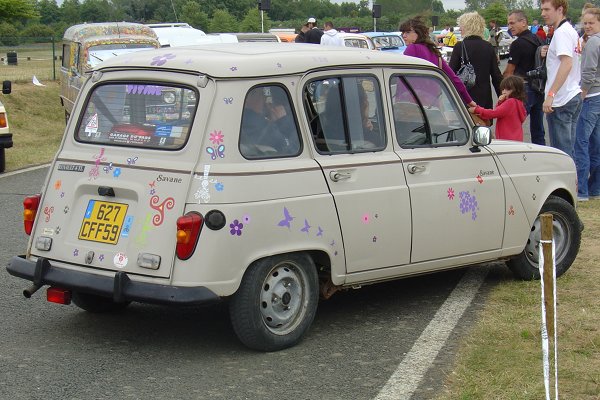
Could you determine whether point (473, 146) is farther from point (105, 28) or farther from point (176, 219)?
point (105, 28)

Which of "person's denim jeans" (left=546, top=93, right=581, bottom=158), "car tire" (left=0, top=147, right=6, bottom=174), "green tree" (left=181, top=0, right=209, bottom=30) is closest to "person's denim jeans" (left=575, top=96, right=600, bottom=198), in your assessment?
"person's denim jeans" (left=546, top=93, right=581, bottom=158)

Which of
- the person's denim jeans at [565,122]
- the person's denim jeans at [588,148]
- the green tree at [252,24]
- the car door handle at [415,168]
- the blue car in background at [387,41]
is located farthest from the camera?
the green tree at [252,24]

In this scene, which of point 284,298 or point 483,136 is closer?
point 284,298

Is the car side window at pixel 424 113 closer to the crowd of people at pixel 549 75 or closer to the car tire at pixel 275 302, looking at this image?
the car tire at pixel 275 302

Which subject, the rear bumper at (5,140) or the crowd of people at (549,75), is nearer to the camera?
the crowd of people at (549,75)

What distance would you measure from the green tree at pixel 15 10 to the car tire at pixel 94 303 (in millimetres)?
26460

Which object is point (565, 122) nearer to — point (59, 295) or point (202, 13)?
point (59, 295)

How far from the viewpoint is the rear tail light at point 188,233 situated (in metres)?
6.00

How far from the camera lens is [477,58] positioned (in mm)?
11711

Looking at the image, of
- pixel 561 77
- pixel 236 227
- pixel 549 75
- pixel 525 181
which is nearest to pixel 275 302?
pixel 236 227

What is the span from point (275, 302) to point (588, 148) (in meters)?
6.41

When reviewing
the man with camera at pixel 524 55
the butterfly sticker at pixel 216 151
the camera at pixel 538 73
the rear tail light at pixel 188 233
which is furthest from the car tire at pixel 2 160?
the rear tail light at pixel 188 233

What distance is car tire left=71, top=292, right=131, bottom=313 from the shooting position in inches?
283

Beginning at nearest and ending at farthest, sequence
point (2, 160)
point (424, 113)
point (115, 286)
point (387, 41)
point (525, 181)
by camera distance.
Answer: point (115, 286) → point (424, 113) → point (525, 181) → point (2, 160) → point (387, 41)
